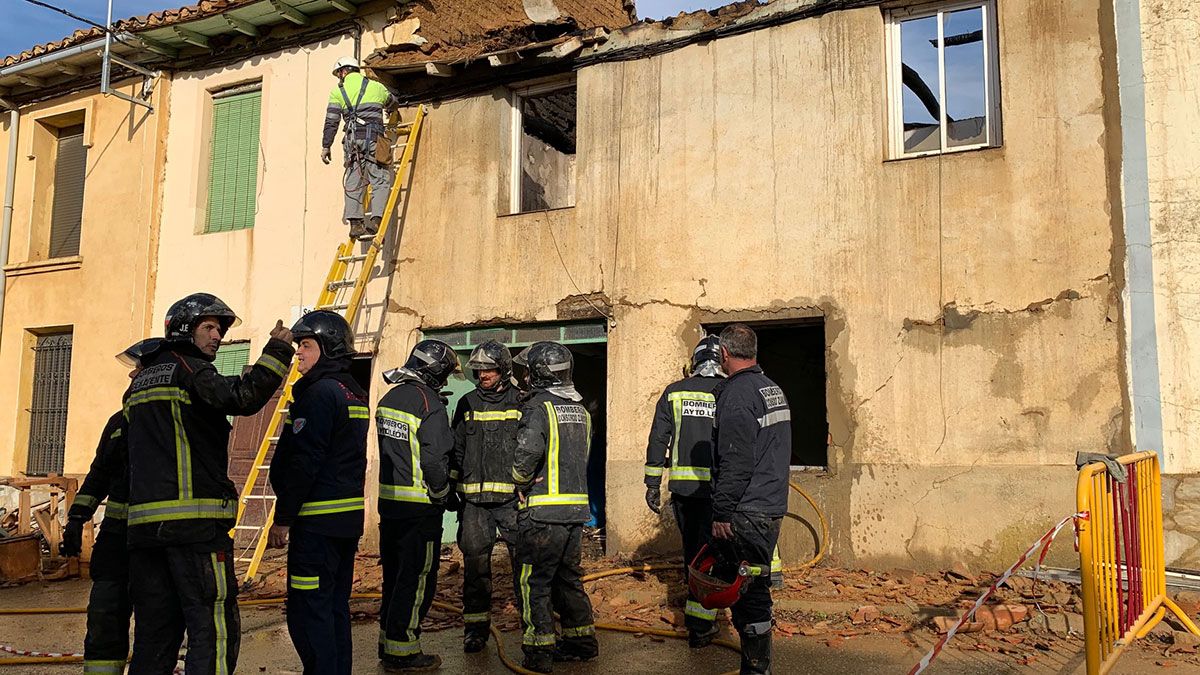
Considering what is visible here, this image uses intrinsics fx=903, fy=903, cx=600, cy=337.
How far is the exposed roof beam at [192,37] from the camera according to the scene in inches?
485

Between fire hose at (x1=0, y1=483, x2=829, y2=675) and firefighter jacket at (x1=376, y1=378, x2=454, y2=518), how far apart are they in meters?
1.16

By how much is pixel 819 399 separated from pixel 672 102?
4.52 m

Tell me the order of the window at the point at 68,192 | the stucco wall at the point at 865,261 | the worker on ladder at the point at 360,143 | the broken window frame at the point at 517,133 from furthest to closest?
1. the window at the point at 68,192
2. the broken window frame at the point at 517,133
3. the worker on ladder at the point at 360,143
4. the stucco wall at the point at 865,261

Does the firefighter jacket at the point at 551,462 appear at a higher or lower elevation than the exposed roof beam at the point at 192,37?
lower

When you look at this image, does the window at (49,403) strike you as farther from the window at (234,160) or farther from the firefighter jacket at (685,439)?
the firefighter jacket at (685,439)

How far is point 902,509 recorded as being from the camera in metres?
8.04

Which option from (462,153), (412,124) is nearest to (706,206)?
(462,153)

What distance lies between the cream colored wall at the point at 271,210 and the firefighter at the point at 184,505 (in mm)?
6595

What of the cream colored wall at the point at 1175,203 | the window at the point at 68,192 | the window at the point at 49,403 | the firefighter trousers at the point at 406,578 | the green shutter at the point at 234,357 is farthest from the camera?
the window at the point at 68,192

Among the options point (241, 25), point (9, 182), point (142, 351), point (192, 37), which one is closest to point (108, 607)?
point (142, 351)

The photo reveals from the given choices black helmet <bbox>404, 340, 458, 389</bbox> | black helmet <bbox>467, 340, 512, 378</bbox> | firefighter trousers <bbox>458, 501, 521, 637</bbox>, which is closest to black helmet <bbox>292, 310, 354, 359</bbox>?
black helmet <bbox>404, 340, 458, 389</bbox>

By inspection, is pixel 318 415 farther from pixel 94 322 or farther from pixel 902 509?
pixel 94 322

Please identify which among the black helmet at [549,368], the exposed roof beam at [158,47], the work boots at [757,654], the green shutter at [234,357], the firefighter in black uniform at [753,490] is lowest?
the work boots at [757,654]

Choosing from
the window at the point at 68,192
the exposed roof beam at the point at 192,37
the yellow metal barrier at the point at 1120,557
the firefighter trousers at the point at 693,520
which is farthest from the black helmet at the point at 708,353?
the window at the point at 68,192
